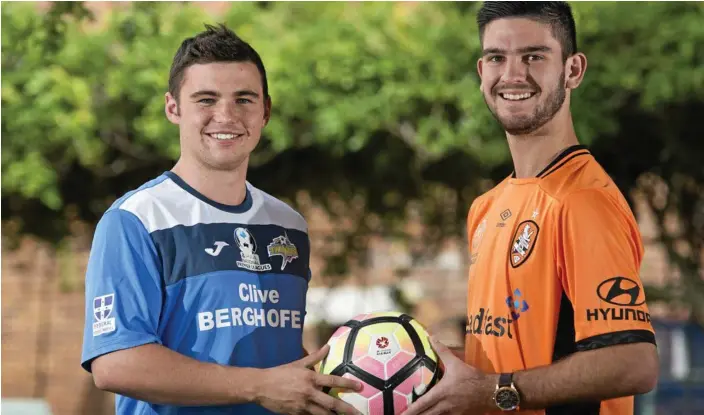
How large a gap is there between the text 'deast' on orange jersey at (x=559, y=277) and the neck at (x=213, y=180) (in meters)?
1.07

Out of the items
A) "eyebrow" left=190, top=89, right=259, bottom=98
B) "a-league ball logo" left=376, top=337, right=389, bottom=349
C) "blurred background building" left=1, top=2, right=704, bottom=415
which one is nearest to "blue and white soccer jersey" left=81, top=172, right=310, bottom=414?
"eyebrow" left=190, top=89, right=259, bottom=98

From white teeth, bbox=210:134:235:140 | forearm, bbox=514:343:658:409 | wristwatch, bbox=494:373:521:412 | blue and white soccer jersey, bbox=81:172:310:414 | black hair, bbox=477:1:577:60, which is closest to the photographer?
forearm, bbox=514:343:658:409

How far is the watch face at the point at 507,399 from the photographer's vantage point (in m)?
3.70

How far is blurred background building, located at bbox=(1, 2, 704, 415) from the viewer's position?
9.29m

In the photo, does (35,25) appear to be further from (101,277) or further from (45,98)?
(101,277)

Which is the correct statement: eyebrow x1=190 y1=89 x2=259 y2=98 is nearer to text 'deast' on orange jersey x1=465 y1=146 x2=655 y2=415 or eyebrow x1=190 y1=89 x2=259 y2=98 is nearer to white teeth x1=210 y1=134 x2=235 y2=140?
white teeth x1=210 y1=134 x2=235 y2=140

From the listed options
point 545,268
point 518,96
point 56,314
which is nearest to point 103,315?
point 545,268

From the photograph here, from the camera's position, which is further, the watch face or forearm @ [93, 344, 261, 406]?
forearm @ [93, 344, 261, 406]

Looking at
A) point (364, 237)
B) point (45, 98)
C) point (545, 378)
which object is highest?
point (45, 98)

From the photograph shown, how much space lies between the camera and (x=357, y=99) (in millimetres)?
9695

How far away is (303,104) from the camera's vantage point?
32.4ft

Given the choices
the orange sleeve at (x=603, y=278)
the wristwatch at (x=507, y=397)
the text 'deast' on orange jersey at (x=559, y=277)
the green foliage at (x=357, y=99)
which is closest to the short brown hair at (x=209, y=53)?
the text 'deast' on orange jersey at (x=559, y=277)

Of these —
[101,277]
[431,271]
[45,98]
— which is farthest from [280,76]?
[431,271]

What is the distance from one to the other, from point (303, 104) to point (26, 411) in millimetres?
5452
